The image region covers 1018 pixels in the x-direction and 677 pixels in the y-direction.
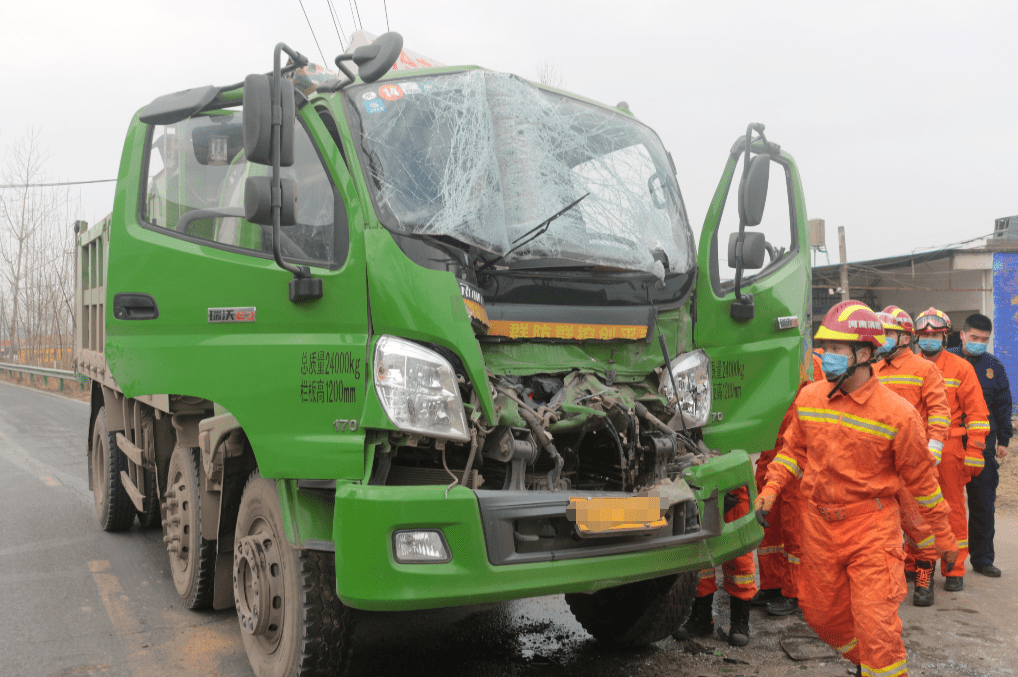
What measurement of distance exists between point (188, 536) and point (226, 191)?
6.10 feet

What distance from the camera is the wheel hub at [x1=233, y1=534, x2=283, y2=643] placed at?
337 centimetres

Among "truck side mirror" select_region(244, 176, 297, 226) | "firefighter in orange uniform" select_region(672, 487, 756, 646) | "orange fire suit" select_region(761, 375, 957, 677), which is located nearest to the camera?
"truck side mirror" select_region(244, 176, 297, 226)

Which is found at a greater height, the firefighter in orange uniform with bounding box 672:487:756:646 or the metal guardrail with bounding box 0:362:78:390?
the metal guardrail with bounding box 0:362:78:390

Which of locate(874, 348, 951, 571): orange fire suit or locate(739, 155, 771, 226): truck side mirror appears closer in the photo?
locate(739, 155, 771, 226): truck side mirror

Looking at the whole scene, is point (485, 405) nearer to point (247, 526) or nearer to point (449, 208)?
point (449, 208)

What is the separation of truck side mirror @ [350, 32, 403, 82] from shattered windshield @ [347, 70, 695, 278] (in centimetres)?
20

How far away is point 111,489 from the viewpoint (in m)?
6.35

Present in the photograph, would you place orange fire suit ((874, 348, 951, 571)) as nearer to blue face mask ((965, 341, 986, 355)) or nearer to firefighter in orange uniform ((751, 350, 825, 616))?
firefighter in orange uniform ((751, 350, 825, 616))

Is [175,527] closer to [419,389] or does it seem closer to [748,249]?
[419,389]

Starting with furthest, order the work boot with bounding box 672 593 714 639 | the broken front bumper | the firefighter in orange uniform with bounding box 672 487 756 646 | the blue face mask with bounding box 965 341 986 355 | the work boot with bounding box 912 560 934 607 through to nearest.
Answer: the blue face mask with bounding box 965 341 986 355 → the work boot with bounding box 912 560 934 607 → the work boot with bounding box 672 593 714 639 → the firefighter in orange uniform with bounding box 672 487 756 646 → the broken front bumper

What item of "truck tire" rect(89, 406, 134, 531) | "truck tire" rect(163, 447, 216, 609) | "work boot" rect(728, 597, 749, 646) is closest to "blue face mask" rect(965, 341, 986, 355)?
"work boot" rect(728, 597, 749, 646)

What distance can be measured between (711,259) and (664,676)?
76.1 inches

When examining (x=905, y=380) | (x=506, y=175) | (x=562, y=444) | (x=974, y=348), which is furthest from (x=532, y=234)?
(x=974, y=348)

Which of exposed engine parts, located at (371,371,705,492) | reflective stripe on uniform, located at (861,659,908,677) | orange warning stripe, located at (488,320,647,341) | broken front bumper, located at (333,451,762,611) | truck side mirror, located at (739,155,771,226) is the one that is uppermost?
truck side mirror, located at (739,155,771,226)
